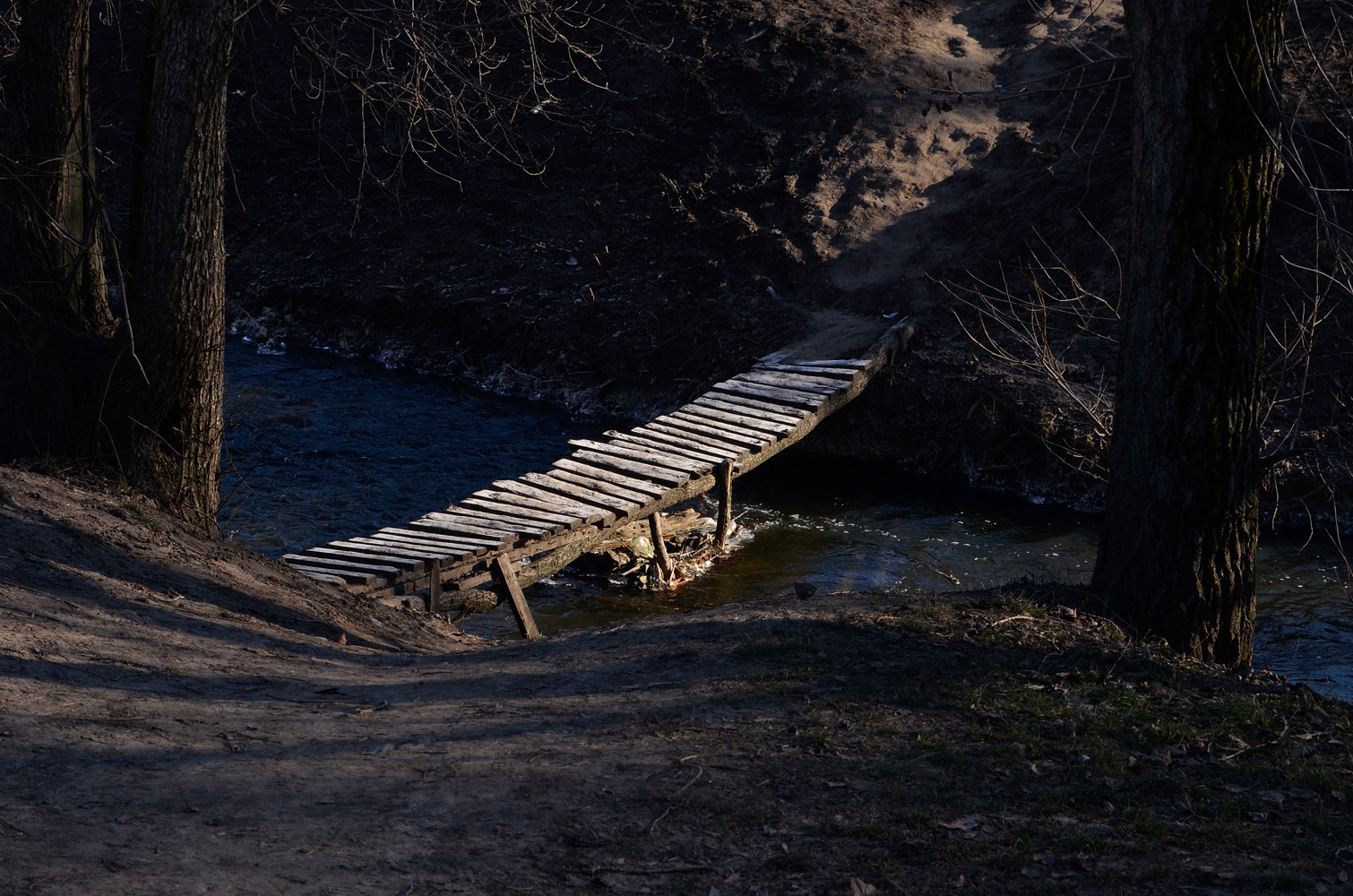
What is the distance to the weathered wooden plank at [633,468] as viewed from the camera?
32.5ft

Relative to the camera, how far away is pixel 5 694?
389 centimetres

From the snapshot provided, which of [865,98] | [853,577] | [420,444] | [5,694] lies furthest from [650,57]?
[5,694]

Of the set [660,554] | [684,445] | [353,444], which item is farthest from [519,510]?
[353,444]

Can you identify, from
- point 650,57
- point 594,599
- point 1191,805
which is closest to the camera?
point 1191,805

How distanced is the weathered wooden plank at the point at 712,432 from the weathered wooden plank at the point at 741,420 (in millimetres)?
185

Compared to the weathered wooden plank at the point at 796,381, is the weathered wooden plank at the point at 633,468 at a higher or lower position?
lower

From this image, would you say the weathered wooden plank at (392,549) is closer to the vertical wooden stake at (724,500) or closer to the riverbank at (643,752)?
the riverbank at (643,752)

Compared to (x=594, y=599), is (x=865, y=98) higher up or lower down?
higher up

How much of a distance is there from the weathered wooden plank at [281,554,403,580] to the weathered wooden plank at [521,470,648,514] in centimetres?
199

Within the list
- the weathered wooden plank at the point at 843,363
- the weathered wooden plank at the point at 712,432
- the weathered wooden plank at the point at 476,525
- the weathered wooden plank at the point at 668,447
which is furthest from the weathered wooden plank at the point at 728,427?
the weathered wooden plank at the point at 476,525

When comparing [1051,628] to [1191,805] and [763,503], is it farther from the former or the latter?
[763,503]

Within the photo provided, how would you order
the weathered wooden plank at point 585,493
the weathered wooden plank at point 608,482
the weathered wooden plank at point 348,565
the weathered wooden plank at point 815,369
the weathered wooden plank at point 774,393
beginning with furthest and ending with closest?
1. the weathered wooden plank at point 815,369
2. the weathered wooden plank at point 774,393
3. the weathered wooden plank at point 608,482
4. the weathered wooden plank at point 585,493
5. the weathered wooden plank at point 348,565

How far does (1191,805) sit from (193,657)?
390 cm

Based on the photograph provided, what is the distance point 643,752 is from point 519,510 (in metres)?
5.29
